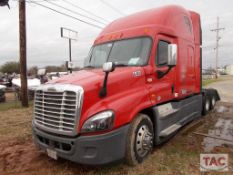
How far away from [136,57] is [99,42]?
1.55 metres

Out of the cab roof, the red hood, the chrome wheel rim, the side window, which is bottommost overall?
the chrome wheel rim

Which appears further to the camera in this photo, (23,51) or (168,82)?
(23,51)

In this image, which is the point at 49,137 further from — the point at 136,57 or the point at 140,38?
the point at 140,38

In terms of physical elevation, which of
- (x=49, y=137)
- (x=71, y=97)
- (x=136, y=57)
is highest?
(x=136, y=57)

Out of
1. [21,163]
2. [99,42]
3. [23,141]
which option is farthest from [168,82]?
[23,141]

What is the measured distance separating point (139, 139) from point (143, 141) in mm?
139

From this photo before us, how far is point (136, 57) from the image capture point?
482 centimetres

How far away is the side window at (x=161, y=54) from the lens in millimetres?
5011

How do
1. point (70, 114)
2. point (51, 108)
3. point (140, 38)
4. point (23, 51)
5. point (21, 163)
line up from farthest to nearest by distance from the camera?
1. point (23, 51)
2. point (140, 38)
3. point (21, 163)
4. point (51, 108)
5. point (70, 114)

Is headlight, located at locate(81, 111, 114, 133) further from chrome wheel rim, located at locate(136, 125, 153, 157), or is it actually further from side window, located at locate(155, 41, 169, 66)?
side window, located at locate(155, 41, 169, 66)

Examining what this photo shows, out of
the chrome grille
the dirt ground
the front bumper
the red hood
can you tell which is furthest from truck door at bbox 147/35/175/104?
the chrome grille

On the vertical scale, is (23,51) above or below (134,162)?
above

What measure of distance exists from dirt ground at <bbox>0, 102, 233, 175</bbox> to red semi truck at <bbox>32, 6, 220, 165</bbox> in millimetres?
321

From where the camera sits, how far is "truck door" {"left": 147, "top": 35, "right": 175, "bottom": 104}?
4898 millimetres
